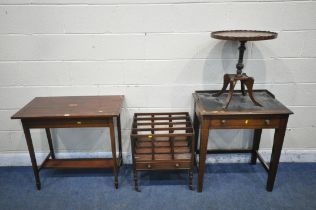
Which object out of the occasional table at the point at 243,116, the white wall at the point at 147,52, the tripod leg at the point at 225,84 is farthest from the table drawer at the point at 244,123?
the white wall at the point at 147,52

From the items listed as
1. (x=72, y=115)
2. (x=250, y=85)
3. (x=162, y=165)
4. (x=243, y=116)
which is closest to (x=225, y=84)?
(x=250, y=85)

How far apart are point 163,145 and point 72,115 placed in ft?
2.73

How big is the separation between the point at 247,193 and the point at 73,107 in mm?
1633

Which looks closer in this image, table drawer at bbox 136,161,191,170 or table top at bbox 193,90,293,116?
table top at bbox 193,90,293,116

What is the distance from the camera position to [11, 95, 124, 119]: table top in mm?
1884

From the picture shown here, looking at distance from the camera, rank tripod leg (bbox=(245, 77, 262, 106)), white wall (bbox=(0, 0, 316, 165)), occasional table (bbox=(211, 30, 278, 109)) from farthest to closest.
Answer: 1. white wall (bbox=(0, 0, 316, 165))
2. tripod leg (bbox=(245, 77, 262, 106))
3. occasional table (bbox=(211, 30, 278, 109))

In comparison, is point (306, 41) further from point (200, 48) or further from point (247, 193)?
point (247, 193)

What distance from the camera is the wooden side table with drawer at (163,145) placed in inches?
79.7

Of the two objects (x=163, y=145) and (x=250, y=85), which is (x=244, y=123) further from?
(x=163, y=145)

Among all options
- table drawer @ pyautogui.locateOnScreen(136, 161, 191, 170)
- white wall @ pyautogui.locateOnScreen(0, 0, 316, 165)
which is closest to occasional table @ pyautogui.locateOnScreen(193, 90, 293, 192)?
table drawer @ pyautogui.locateOnScreen(136, 161, 191, 170)

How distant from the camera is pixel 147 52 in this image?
219cm

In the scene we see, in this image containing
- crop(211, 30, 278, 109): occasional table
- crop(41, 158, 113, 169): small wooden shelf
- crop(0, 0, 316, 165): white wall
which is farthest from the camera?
crop(41, 158, 113, 169): small wooden shelf

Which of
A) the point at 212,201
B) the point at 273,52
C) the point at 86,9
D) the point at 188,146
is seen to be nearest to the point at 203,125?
the point at 188,146

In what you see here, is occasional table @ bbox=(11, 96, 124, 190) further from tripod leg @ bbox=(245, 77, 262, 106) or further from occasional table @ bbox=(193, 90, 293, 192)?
tripod leg @ bbox=(245, 77, 262, 106)
